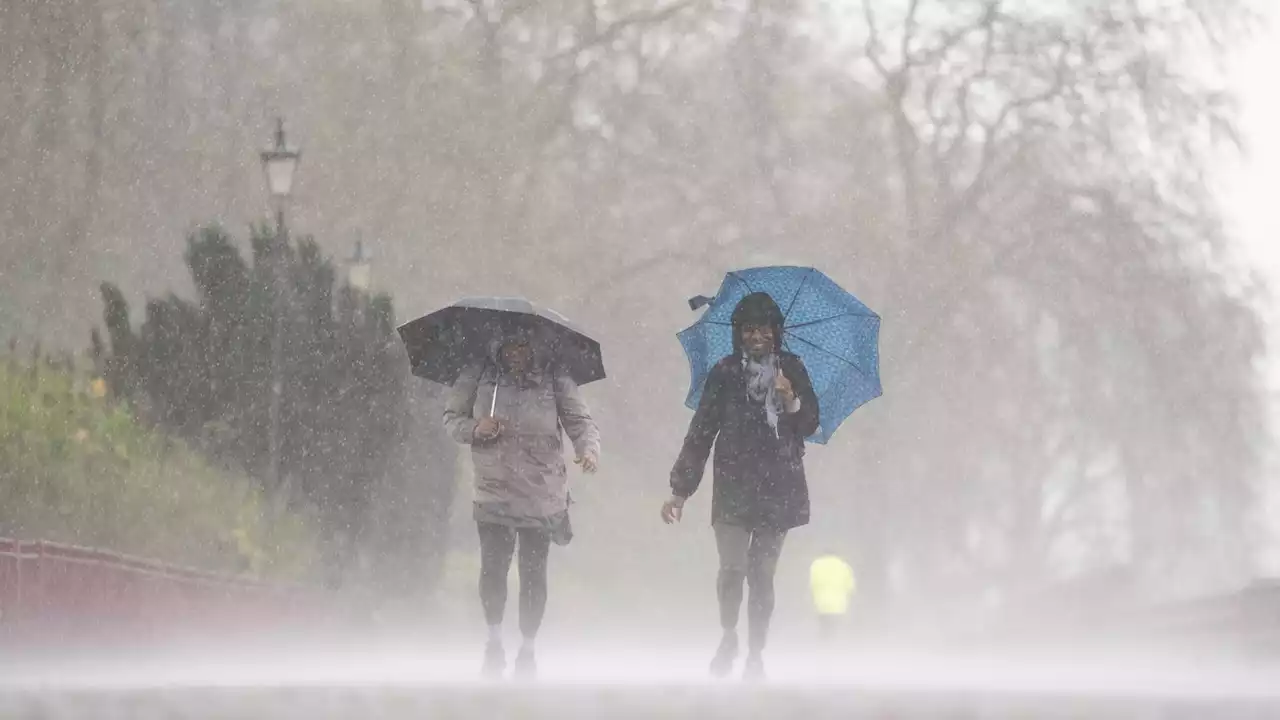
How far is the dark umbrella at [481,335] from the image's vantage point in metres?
12.1

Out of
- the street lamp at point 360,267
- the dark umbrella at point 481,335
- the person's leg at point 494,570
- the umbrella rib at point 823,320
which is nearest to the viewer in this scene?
the person's leg at point 494,570

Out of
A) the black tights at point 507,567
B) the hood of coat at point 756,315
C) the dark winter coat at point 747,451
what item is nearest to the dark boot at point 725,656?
the dark winter coat at point 747,451

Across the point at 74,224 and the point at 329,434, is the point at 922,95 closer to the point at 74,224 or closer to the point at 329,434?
Result: the point at 74,224

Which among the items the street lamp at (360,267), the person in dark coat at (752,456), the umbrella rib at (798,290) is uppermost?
the street lamp at (360,267)

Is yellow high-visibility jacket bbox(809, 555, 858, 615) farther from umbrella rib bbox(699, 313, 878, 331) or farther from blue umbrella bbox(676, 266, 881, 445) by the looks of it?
umbrella rib bbox(699, 313, 878, 331)

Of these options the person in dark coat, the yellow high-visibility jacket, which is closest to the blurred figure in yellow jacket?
the yellow high-visibility jacket

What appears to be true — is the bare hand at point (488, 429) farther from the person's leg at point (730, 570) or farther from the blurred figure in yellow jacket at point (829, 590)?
the blurred figure in yellow jacket at point (829, 590)

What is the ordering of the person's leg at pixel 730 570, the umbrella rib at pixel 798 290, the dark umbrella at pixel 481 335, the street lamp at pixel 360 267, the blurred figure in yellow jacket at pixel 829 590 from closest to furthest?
the person's leg at pixel 730 570
the dark umbrella at pixel 481 335
the umbrella rib at pixel 798 290
the blurred figure in yellow jacket at pixel 829 590
the street lamp at pixel 360 267

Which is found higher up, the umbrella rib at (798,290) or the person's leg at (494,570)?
the umbrella rib at (798,290)

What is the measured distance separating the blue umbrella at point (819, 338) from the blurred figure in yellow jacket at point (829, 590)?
10.4 meters

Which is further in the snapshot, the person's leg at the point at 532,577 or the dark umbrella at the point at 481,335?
the dark umbrella at the point at 481,335

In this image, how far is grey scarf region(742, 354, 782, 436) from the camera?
11.5 meters

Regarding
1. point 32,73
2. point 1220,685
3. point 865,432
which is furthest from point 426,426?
point 865,432

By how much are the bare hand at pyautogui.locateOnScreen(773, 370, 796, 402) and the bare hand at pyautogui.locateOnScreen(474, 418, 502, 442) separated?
127cm
